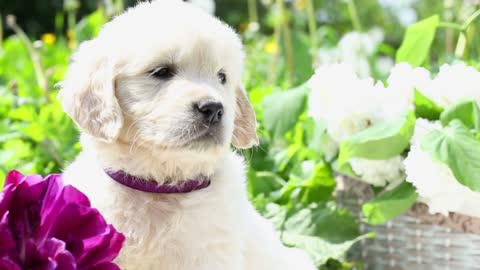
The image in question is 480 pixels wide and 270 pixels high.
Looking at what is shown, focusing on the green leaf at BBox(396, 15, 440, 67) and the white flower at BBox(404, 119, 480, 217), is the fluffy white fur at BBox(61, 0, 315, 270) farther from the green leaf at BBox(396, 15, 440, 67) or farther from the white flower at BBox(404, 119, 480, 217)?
the green leaf at BBox(396, 15, 440, 67)

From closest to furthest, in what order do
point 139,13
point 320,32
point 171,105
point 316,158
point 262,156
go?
point 171,105 → point 139,13 → point 316,158 → point 262,156 → point 320,32

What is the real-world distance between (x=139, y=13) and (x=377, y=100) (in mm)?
1127

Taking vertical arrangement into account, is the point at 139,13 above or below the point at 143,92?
above

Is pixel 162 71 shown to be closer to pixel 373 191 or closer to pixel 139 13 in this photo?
pixel 139 13

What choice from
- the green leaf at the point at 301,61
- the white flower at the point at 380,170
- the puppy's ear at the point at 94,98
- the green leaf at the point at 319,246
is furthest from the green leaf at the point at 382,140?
the green leaf at the point at 301,61

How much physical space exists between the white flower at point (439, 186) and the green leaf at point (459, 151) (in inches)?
2.2

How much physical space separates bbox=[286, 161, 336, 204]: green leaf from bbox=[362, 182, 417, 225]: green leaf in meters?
0.46

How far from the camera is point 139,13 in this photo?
210 cm

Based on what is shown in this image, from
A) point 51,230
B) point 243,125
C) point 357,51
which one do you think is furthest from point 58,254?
point 357,51

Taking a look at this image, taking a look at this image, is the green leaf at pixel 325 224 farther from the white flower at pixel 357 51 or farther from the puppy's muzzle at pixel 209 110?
the white flower at pixel 357 51

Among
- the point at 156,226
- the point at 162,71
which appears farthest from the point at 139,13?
the point at 156,226

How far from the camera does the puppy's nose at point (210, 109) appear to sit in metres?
1.93

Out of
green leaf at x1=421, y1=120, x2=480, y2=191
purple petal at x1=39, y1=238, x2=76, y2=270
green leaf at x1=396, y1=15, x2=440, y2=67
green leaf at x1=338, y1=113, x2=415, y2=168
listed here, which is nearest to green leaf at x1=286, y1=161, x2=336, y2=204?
green leaf at x1=338, y1=113, x2=415, y2=168

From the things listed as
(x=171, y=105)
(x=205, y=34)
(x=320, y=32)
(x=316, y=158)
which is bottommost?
(x=320, y=32)
